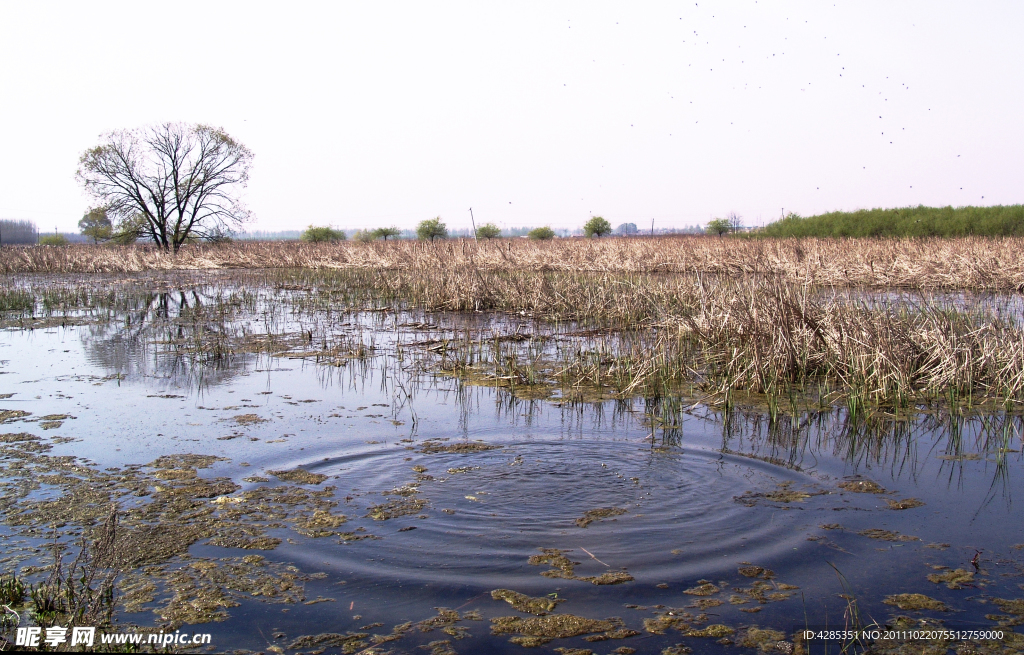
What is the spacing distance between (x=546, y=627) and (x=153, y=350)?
824 cm

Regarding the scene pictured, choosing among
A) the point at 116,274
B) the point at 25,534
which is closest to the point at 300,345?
the point at 25,534

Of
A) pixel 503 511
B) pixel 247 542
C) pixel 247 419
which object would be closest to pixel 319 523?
pixel 247 542

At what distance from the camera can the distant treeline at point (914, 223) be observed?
92.8 ft

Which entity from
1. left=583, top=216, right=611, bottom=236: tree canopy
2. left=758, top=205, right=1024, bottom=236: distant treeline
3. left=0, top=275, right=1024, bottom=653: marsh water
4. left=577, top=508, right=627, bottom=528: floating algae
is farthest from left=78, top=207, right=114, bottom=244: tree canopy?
left=577, top=508, right=627, bottom=528: floating algae

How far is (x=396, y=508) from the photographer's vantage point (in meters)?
4.06

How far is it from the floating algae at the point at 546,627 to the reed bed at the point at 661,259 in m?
7.16

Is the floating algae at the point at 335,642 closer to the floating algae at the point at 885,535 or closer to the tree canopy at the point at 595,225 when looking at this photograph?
the floating algae at the point at 885,535

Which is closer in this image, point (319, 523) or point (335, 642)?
point (335, 642)

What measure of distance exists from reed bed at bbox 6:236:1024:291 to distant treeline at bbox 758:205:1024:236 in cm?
747

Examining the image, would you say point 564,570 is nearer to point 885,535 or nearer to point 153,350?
point 885,535

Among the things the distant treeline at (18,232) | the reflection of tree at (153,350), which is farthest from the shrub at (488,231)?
the distant treeline at (18,232)

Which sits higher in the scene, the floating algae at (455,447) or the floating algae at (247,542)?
the floating algae at (455,447)

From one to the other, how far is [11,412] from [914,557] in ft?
22.7

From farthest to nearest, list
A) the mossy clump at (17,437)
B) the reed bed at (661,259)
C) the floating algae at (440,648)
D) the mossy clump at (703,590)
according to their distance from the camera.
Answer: the reed bed at (661,259) → the mossy clump at (17,437) → the mossy clump at (703,590) → the floating algae at (440,648)
